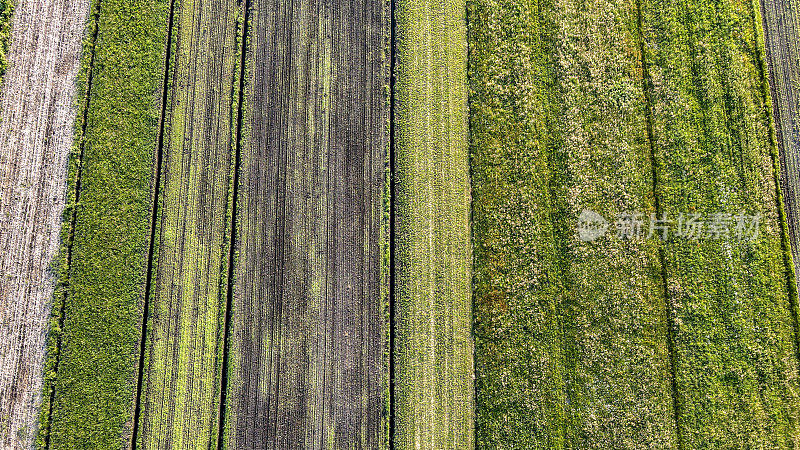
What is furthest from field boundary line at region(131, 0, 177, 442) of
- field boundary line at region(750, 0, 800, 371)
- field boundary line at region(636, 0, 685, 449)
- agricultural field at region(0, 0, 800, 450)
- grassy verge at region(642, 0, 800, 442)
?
field boundary line at region(750, 0, 800, 371)

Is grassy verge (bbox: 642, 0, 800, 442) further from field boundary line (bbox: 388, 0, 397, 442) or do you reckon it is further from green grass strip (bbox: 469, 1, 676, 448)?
field boundary line (bbox: 388, 0, 397, 442)

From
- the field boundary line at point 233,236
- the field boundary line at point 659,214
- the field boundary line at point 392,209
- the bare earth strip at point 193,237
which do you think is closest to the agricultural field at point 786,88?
the field boundary line at point 659,214

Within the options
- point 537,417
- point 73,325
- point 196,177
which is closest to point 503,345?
point 537,417

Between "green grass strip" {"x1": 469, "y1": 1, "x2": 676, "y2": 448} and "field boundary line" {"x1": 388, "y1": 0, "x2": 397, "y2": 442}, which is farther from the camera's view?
"field boundary line" {"x1": 388, "y1": 0, "x2": 397, "y2": 442}

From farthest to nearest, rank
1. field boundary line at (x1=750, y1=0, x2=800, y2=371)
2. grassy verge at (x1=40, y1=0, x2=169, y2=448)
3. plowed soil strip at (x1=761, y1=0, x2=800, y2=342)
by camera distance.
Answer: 1. plowed soil strip at (x1=761, y1=0, x2=800, y2=342)
2. field boundary line at (x1=750, y1=0, x2=800, y2=371)
3. grassy verge at (x1=40, y1=0, x2=169, y2=448)

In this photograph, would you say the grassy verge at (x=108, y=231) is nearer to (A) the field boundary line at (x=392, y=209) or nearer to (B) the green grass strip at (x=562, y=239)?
(A) the field boundary line at (x=392, y=209)

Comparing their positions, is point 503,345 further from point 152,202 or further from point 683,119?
point 152,202
